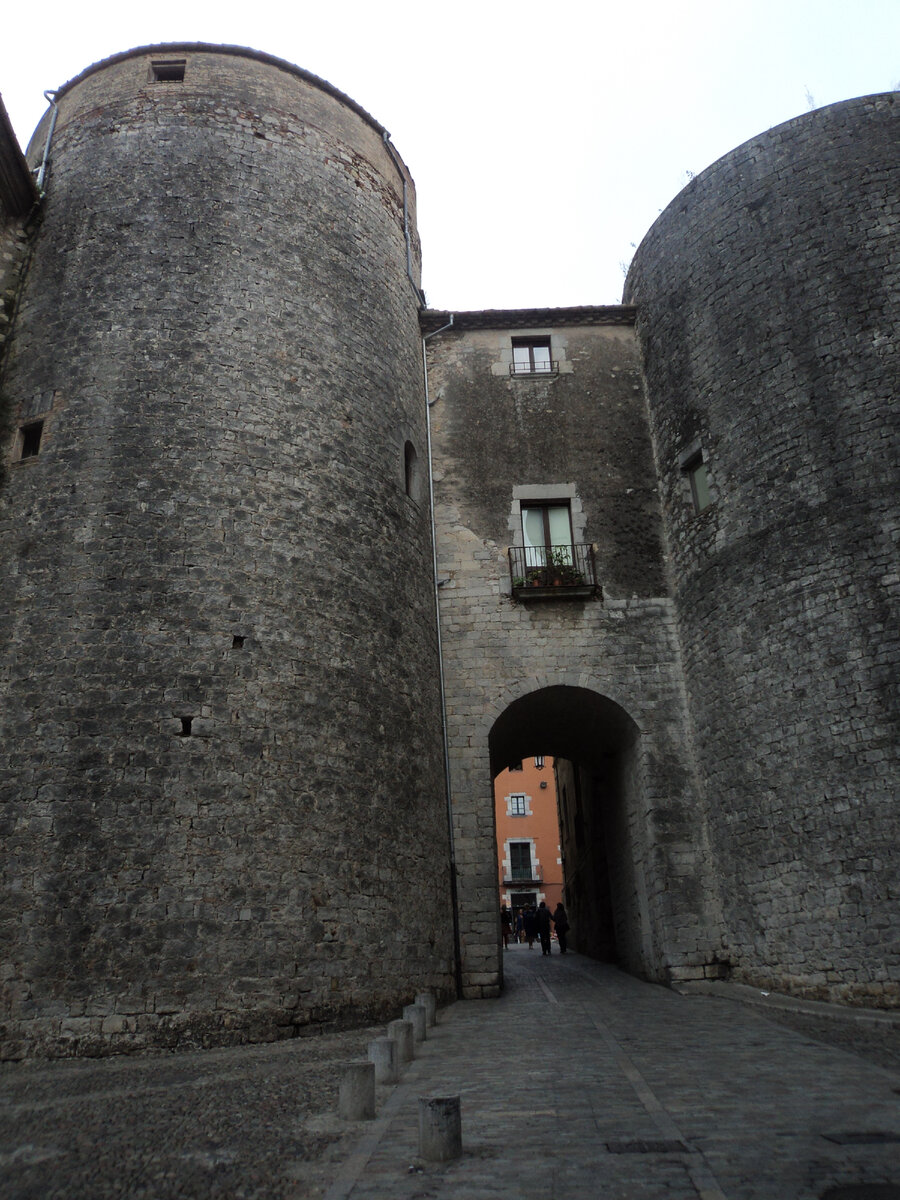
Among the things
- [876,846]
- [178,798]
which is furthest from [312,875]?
[876,846]

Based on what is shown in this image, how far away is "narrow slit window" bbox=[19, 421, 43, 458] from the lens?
10969 mm

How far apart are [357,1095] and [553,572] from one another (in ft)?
31.5

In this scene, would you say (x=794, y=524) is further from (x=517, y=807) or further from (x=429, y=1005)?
(x=517, y=807)

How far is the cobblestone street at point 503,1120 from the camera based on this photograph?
4.14 m

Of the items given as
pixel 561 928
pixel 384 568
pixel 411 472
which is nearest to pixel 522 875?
pixel 561 928

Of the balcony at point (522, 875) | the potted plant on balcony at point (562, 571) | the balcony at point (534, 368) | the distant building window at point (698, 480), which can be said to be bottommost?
the balcony at point (522, 875)

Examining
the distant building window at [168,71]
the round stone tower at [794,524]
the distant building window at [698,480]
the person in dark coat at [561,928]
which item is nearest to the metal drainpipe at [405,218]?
the distant building window at [168,71]

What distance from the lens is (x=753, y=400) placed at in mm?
12680

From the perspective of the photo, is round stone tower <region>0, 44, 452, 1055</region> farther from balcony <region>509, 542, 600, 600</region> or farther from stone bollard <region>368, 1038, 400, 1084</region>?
stone bollard <region>368, 1038, 400, 1084</region>

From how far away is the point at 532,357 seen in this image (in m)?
16.0

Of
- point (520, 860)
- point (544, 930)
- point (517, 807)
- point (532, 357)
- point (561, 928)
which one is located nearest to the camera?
point (532, 357)

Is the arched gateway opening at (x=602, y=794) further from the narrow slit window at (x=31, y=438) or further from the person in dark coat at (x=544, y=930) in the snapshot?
the narrow slit window at (x=31, y=438)

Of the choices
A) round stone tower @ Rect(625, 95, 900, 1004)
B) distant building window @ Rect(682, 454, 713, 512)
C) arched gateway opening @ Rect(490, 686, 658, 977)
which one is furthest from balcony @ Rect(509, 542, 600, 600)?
distant building window @ Rect(682, 454, 713, 512)

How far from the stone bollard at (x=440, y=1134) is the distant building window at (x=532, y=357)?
43.6ft
